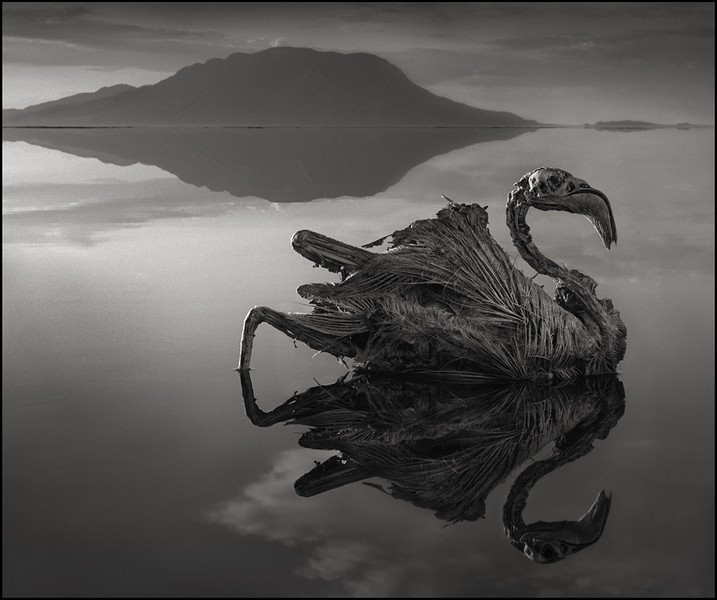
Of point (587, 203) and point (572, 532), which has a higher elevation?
point (587, 203)

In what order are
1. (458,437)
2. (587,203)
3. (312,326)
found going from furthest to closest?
(587,203) → (312,326) → (458,437)

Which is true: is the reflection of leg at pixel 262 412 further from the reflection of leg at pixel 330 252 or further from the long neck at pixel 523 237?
the long neck at pixel 523 237

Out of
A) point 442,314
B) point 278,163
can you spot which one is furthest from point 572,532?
point 278,163

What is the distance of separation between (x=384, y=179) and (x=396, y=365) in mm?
11807

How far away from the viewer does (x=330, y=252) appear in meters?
6.45

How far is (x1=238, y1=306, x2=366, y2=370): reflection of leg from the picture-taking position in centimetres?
638

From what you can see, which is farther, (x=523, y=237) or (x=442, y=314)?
(x=523, y=237)

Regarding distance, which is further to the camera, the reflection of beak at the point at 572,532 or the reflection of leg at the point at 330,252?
the reflection of leg at the point at 330,252

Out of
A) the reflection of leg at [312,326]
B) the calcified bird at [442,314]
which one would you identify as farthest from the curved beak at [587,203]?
the reflection of leg at [312,326]

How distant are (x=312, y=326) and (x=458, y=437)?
1463 millimetres

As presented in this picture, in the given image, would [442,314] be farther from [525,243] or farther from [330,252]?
[525,243]

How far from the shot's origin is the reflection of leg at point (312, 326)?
6375 millimetres

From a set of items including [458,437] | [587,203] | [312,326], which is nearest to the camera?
[458,437]

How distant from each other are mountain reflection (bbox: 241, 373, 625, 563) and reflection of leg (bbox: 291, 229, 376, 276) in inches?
30.7
